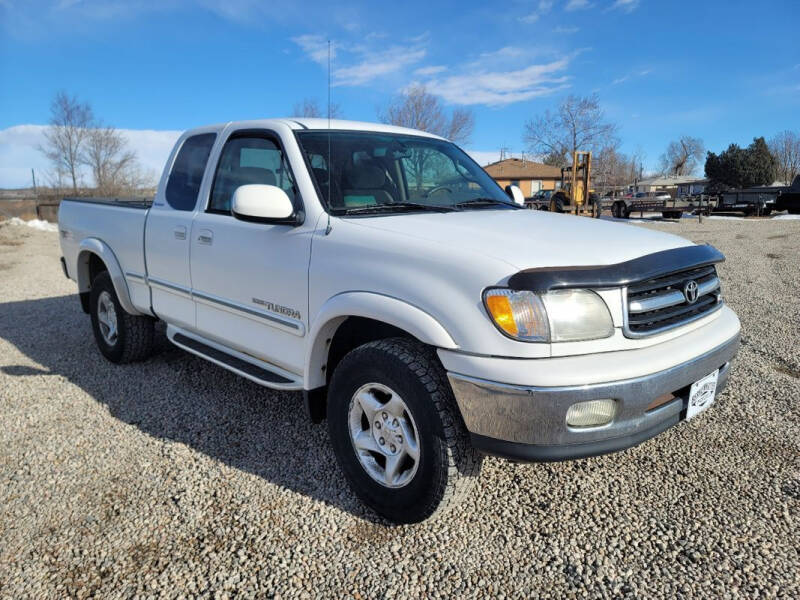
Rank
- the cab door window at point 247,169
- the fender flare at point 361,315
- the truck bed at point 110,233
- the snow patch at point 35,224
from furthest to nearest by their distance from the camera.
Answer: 1. the snow patch at point 35,224
2. the truck bed at point 110,233
3. the cab door window at point 247,169
4. the fender flare at point 361,315

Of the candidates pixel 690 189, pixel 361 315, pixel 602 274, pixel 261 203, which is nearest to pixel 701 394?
pixel 602 274

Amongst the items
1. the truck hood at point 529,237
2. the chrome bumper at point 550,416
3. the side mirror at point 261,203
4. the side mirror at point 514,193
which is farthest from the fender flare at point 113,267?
the chrome bumper at point 550,416

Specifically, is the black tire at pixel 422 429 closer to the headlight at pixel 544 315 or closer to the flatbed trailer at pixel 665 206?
the headlight at pixel 544 315

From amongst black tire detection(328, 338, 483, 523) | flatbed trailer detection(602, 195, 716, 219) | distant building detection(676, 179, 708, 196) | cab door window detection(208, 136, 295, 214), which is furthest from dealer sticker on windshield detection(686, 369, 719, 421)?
distant building detection(676, 179, 708, 196)

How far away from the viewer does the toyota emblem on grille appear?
8.08 ft

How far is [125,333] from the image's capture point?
185 inches

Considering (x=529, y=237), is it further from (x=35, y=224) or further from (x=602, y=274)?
(x=35, y=224)

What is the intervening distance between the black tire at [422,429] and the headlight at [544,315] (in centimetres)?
39

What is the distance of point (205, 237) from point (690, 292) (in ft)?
9.01

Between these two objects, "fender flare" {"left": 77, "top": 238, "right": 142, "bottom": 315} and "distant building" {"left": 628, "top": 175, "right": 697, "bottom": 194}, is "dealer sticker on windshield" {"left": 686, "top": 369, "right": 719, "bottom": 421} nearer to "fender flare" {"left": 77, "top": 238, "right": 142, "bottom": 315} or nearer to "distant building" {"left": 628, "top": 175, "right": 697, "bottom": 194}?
"fender flare" {"left": 77, "top": 238, "right": 142, "bottom": 315}

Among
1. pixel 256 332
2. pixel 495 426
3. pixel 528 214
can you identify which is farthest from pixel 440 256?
pixel 256 332

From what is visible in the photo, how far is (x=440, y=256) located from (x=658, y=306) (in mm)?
935

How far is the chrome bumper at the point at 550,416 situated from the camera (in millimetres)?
2039

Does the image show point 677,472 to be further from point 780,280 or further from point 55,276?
point 55,276
